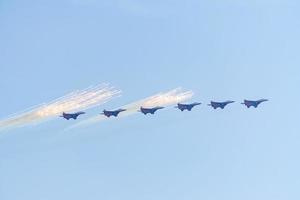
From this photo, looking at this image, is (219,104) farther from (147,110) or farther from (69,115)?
(69,115)

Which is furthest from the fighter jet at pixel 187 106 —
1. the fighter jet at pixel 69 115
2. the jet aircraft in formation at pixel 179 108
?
the fighter jet at pixel 69 115

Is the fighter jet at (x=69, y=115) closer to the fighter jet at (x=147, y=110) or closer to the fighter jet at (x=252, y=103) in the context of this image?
the fighter jet at (x=147, y=110)

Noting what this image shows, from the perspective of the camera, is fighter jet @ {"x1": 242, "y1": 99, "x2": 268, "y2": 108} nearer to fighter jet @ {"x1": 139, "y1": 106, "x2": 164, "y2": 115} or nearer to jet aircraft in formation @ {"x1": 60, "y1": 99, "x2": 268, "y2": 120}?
jet aircraft in formation @ {"x1": 60, "y1": 99, "x2": 268, "y2": 120}

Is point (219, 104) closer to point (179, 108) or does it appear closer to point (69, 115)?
point (179, 108)

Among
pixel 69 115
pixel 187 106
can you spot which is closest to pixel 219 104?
pixel 187 106

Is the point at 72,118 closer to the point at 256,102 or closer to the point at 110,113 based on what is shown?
the point at 110,113

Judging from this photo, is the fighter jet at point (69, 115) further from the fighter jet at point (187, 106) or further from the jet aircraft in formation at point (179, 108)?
the fighter jet at point (187, 106)

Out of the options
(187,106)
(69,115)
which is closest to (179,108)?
(187,106)

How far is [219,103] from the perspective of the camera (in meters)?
92.5

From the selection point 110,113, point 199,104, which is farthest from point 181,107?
point 110,113

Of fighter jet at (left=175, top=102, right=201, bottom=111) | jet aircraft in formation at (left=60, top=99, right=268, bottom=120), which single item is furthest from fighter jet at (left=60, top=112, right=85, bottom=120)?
fighter jet at (left=175, top=102, right=201, bottom=111)

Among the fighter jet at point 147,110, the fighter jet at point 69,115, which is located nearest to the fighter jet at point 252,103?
the fighter jet at point 147,110

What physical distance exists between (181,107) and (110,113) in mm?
12921

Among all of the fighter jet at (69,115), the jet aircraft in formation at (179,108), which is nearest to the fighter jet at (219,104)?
the jet aircraft in formation at (179,108)
